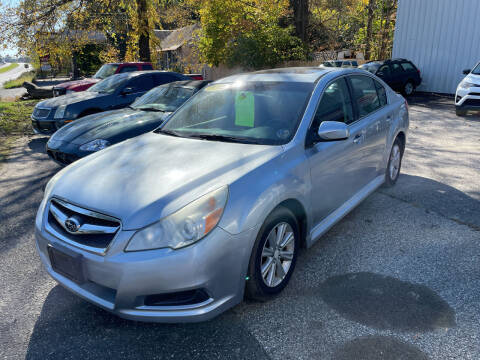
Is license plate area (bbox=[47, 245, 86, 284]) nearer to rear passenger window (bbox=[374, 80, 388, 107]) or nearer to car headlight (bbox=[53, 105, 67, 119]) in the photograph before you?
rear passenger window (bbox=[374, 80, 388, 107])

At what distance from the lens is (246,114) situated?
3.63m

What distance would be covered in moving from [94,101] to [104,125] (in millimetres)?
2534

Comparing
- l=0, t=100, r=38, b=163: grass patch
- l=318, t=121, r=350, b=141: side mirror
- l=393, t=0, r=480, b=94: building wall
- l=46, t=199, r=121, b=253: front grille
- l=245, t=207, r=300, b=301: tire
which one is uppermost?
l=393, t=0, r=480, b=94: building wall

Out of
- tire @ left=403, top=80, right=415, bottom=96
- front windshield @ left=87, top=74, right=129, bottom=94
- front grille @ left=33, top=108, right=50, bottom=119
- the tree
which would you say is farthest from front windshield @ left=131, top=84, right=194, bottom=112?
tire @ left=403, top=80, right=415, bottom=96

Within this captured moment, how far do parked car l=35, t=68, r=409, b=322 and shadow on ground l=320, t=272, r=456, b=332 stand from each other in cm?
44

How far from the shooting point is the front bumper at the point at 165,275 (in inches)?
90.7

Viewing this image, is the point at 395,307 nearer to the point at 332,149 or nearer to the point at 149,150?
the point at 332,149

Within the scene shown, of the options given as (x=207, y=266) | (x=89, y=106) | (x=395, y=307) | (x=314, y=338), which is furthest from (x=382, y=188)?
(x=89, y=106)

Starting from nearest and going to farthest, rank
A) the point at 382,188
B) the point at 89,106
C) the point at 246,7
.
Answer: the point at 382,188, the point at 89,106, the point at 246,7

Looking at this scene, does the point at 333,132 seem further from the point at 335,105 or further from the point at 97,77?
the point at 97,77

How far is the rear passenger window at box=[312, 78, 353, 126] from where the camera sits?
3.53 metres

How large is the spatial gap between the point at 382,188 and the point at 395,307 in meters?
2.82

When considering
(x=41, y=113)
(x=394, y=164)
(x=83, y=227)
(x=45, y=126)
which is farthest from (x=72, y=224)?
(x=41, y=113)

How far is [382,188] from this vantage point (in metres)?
5.47
